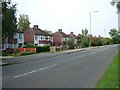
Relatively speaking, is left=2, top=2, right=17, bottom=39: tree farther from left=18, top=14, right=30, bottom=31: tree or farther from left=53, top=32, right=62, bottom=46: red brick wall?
left=18, top=14, right=30, bottom=31: tree

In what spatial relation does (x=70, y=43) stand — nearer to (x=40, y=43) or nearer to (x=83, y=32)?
(x=40, y=43)

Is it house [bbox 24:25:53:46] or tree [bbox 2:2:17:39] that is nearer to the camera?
tree [bbox 2:2:17:39]

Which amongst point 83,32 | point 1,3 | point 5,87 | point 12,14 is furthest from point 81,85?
point 83,32

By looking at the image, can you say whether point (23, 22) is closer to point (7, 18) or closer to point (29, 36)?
point (29, 36)

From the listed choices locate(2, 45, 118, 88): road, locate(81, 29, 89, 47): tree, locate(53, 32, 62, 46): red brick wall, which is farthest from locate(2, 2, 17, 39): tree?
locate(53, 32, 62, 46): red brick wall

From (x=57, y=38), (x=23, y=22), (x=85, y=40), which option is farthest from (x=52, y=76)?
(x=23, y=22)

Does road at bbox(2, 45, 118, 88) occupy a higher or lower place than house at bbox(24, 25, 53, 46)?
lower

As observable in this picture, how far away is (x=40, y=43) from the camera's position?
98.6 meters

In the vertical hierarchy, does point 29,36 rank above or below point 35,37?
above

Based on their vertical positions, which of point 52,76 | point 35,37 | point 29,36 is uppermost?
point 29,36

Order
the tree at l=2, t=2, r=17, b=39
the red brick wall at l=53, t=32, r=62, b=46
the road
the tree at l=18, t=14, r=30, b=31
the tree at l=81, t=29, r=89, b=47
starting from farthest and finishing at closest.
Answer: the tree at l=18, t=14, r=30, b=31
the red brick wall at l=53, t=32, r=62, b=46
the tree at l=81, t=29, r=89, b=47
the tree at l=2, t=2, r=17, b=39
the road

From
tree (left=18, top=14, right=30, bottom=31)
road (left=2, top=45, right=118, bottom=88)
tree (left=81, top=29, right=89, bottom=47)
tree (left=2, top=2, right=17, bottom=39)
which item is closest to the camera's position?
road (left=2, top=45, right=118, bottom=88)

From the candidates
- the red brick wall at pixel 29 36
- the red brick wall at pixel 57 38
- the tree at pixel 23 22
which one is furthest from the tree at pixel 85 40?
the tree at pixel 23 22

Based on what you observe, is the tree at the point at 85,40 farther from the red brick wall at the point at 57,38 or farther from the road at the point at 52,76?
the road at the point at 52,76
